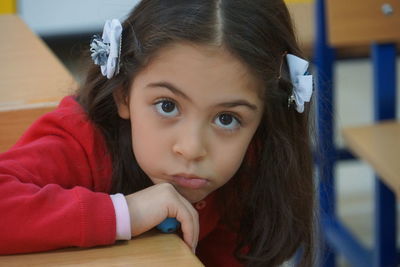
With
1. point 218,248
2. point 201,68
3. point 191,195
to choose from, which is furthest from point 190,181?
point 218,248

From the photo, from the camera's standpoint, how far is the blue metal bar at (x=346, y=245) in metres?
2.36

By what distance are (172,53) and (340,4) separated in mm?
1328

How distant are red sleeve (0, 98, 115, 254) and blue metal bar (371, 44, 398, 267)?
1.39 m

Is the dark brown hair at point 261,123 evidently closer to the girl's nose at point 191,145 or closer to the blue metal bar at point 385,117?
the girl's nose at point 191,145

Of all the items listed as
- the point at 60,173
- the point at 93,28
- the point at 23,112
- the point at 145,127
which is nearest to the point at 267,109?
the point at 145,127

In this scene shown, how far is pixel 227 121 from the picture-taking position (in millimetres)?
974

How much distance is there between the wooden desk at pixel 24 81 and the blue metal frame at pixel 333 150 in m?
0.85

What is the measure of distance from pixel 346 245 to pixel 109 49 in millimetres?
1573

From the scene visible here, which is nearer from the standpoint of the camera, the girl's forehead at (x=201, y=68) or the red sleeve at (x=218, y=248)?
the girl's forehead at (x=201, y=68)

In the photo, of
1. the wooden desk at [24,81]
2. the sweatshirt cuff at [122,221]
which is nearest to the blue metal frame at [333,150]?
the wooden desk at [24,81]

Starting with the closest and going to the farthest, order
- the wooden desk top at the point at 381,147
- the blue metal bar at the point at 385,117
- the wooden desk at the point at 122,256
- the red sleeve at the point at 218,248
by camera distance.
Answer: the wooden desk at the point at 122,256 → the red sleeve at the point at 218,248 → the wooden desk top at the point at 381,147 → the blue metal bar at the point at 385,117

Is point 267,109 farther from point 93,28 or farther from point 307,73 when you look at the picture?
point 93,28

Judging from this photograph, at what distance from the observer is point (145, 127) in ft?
3.25

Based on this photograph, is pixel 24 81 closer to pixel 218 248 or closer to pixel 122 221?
pixel 218 248
